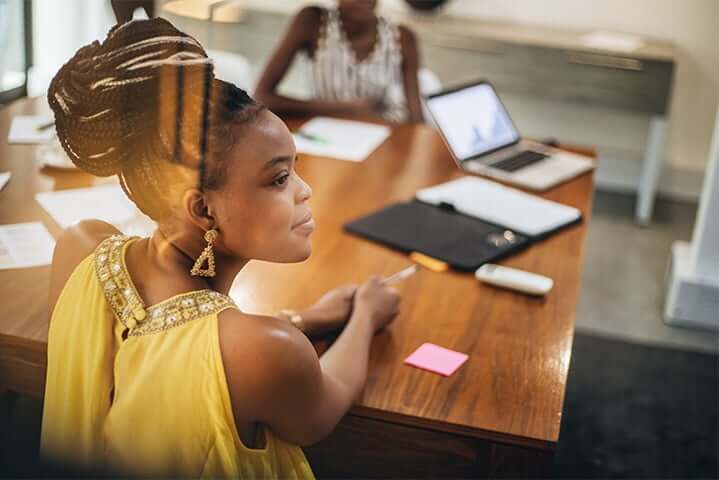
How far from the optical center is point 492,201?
1795 millimetres

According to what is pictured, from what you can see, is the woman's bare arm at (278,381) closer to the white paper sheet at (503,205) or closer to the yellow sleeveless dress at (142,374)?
the yellow sleeveless dress at (142,374)

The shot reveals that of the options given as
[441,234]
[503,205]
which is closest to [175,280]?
[441,234]

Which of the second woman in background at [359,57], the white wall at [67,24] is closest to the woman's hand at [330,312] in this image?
the white wall at [67,24]

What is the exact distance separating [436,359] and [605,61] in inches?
97.6

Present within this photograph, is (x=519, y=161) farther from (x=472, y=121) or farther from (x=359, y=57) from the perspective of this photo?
(x=359, y=57)

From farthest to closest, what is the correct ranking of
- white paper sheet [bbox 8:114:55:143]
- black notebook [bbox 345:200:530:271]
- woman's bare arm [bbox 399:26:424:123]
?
woman's bare arm [bbox 399:26:424:123] → black notebook [bbox 345:200:530:271] → white paper sheet [bbox 8:114:55:143]

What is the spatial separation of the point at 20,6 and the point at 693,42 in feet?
10.9

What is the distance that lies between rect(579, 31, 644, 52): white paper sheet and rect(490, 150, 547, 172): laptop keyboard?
1478mm

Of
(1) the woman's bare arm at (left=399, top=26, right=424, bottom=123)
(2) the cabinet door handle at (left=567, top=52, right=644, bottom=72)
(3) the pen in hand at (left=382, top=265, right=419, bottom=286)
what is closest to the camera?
(3) the pen in hand at (left=382, top=265, right=419, bottom=286)

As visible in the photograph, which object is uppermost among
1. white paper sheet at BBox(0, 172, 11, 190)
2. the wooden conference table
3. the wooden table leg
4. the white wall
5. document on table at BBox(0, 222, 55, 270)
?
the white wall

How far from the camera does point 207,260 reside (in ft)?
2.59

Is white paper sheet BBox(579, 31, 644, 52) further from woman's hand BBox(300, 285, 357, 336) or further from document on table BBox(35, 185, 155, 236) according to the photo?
document on table BBox(35, 185, 155, 236)

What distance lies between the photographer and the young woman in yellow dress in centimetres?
71

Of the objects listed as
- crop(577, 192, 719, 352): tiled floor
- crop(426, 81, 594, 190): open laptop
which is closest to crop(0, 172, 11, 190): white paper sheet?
crop(426, 81, 594, 190): open laptop
